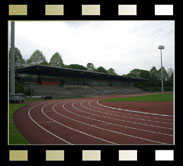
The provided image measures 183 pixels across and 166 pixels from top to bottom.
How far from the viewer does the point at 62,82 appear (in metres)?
45.8

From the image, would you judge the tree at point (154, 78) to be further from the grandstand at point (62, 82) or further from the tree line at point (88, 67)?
the grandstand at point (62, 82)

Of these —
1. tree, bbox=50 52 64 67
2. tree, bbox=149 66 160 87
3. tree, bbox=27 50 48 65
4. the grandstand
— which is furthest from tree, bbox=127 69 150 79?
tree, bbox=27 50 48 65

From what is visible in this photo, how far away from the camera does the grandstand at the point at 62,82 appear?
114 feet

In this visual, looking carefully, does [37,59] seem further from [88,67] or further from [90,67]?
[90,67]

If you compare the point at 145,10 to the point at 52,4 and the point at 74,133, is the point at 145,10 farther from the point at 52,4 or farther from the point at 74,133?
the point at 74,133

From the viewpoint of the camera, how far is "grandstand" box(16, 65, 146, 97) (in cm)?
3466

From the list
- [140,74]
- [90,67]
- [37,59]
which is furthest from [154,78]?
[37,59]

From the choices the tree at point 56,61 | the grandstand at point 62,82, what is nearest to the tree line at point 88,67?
the tree at point 56,61

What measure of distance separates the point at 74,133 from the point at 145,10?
5.98 meters
